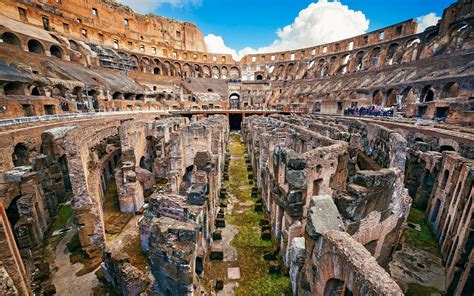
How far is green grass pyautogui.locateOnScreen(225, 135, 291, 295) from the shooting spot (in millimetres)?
6414

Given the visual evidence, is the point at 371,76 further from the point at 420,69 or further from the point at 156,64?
the point at 156,64

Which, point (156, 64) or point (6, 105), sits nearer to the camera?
point (6, 105)

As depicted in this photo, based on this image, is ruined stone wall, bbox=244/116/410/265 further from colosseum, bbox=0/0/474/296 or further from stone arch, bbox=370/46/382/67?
stone arch, bbox=370/46/382/67

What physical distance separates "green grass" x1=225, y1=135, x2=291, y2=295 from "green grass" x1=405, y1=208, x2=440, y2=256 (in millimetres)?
5429

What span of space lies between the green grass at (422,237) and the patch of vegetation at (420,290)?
195cm

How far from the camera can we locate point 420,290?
618cm

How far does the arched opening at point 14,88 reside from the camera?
673 inches

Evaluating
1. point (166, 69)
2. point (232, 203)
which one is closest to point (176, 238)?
point (232, 203)

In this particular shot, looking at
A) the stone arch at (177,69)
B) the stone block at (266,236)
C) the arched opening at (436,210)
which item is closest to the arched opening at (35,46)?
the stone arch at (177,69)

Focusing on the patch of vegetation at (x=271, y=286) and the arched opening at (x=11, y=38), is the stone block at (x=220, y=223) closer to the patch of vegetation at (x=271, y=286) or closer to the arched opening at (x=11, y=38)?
the patch of vegetation at (x=271, y=286)

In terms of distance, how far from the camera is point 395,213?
527 centimetres

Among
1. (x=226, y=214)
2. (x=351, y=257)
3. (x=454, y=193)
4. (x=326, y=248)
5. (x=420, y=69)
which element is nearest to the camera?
(x=351, y=257)

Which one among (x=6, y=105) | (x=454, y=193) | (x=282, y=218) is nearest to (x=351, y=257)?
(x=282, y=218)

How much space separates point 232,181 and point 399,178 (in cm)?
1037
